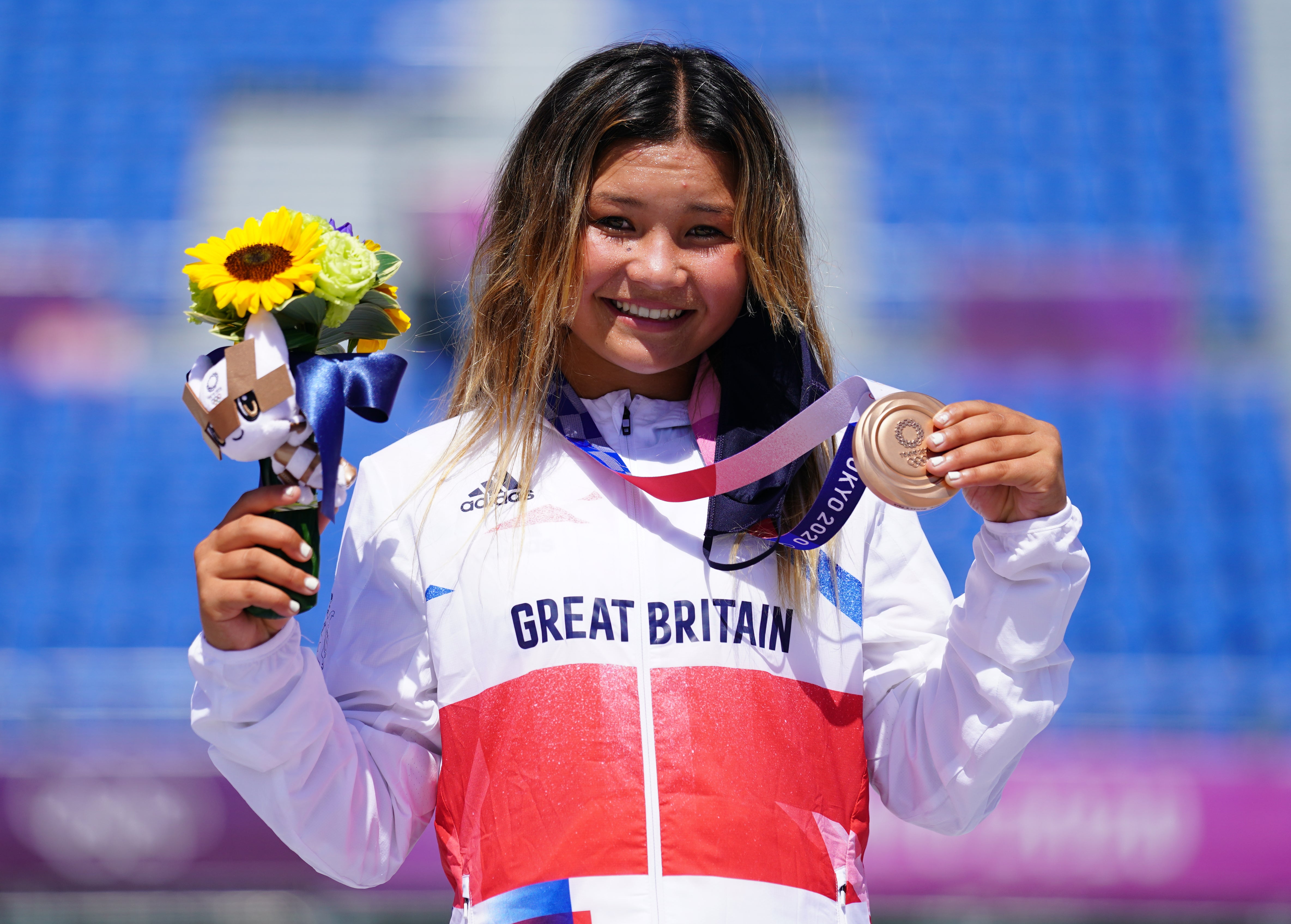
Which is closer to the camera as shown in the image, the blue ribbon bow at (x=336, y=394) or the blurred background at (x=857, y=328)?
the blue ribbon bow at (x=336, y=394)

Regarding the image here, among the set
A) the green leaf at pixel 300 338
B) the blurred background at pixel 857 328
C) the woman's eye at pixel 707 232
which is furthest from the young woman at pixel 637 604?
the blurred background at pixel 857 328

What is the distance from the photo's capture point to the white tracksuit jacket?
4.83 feet

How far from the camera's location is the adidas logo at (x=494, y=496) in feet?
5.47

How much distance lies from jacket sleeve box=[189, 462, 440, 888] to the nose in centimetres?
45

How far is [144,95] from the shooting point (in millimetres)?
8695

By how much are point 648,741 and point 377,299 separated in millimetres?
618

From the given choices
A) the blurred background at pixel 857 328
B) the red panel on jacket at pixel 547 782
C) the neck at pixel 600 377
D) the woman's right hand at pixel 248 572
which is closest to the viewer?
the woman's right hand at pixel 248 572

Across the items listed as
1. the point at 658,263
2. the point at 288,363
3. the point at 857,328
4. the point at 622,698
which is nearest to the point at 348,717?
the point at 622,698

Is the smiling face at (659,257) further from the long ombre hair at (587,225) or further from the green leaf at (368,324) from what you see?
the green leaf at (368,324)

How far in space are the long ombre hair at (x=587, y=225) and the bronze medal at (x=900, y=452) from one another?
0.82 feet

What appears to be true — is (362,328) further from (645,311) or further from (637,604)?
(637,604)

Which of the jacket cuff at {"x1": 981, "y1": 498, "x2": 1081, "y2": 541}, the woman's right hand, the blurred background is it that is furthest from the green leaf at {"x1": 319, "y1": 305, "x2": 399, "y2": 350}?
the blurred background

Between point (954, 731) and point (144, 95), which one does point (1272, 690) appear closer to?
point (954, 731)

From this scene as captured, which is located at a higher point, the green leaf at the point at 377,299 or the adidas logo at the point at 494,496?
the green leaf at the point at 377,299
